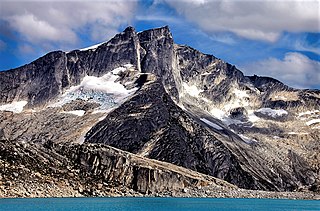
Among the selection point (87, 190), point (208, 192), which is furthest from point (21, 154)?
point (208, 192)

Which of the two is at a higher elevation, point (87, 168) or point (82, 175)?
point (87, 168)

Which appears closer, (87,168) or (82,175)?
(82,175)

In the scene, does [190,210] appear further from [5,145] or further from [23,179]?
[5,145]

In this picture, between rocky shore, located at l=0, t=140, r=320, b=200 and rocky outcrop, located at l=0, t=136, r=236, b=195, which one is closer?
rocky shore, located at l=0, t=140, r=320, b=200

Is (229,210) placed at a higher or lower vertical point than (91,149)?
lower

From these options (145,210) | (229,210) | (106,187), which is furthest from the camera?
(106,187)

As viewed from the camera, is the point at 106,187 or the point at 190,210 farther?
the point at 106,187

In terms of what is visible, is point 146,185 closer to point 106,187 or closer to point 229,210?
point 106,187

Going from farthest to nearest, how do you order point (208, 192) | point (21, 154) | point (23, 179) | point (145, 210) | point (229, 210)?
point (208, 192) < point (21, 154) < point (23, 179) < point (229, 210) < point (145, 210)

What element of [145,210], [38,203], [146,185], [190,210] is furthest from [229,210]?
[146,185]

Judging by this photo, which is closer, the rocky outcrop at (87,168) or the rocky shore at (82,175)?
the rocky shore at (82,175)
